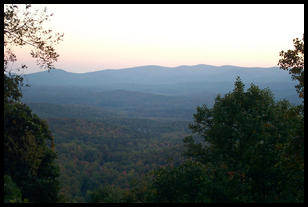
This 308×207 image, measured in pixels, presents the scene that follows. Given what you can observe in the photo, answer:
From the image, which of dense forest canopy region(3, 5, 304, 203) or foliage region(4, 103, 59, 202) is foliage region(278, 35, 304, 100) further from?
foliage region(4, 103, 59, 202)

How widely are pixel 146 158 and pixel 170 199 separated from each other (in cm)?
9897

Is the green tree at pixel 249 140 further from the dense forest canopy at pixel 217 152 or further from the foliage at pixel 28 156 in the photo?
the foliage at pixel 28 156

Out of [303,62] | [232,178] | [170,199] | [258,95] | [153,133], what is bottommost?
[153,133]

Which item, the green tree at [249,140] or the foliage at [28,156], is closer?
the foliage at [28,156]

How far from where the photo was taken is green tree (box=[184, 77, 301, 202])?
1741 centimetres

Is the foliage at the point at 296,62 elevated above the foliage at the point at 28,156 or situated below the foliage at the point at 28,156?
above

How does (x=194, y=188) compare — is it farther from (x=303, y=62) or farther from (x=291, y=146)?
(x=303, y=62)

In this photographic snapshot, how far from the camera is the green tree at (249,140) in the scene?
17.4m

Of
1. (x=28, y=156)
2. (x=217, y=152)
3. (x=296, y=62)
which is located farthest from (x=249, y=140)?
(x=28, y=156)

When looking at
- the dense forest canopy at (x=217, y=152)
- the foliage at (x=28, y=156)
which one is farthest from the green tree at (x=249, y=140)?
the foliage at (x=28, y=156)

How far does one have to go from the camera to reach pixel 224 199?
16.3 metres

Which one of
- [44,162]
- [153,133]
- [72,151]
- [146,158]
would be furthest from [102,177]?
[153,133]

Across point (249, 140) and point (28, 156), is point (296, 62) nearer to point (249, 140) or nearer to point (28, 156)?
point (249, 140)

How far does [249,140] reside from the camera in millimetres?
19812
